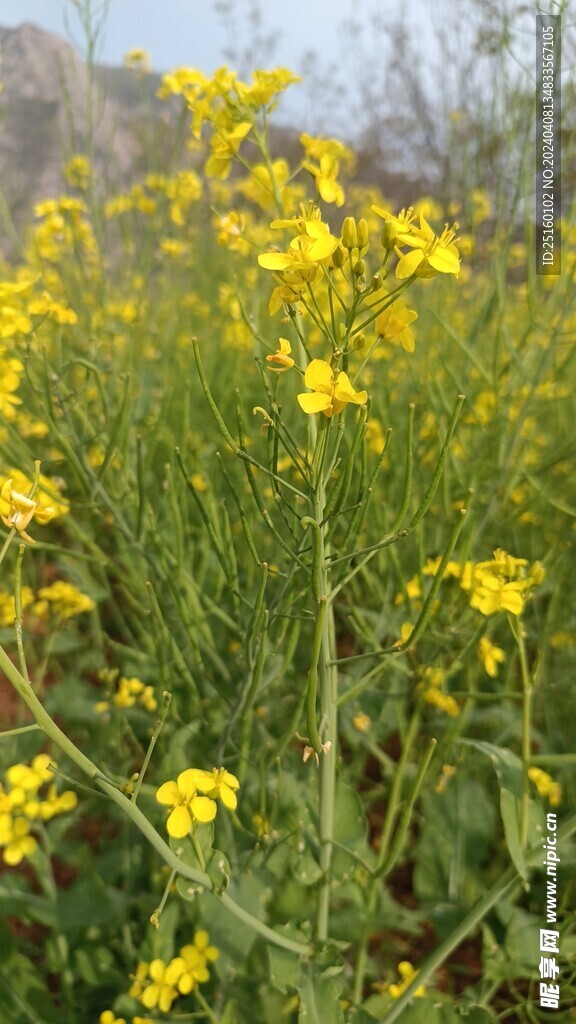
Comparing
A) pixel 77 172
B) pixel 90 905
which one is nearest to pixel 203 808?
pixel 90 905

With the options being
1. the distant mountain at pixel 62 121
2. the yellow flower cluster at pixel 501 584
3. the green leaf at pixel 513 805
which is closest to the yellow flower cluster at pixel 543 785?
the green leaf at pixel 513 805

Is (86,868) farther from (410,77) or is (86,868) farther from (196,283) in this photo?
(410,77)

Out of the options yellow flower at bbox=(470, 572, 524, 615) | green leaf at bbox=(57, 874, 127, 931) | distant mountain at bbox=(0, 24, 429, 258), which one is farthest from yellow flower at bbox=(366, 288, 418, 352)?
distant mountain at bbox=(0, 24, 429, 258)

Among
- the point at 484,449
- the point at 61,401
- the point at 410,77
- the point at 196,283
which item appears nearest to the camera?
the point at 61,401

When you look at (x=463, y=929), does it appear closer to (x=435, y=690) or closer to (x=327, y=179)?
(x=435, y=690)

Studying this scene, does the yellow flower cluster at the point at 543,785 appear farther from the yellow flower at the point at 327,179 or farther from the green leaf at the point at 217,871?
the yellow flower at the point at 327,179

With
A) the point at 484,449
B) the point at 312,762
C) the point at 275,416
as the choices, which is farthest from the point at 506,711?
the point at 275,416

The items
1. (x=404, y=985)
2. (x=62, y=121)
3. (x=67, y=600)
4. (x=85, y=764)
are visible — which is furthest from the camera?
(x=62, y=121)
